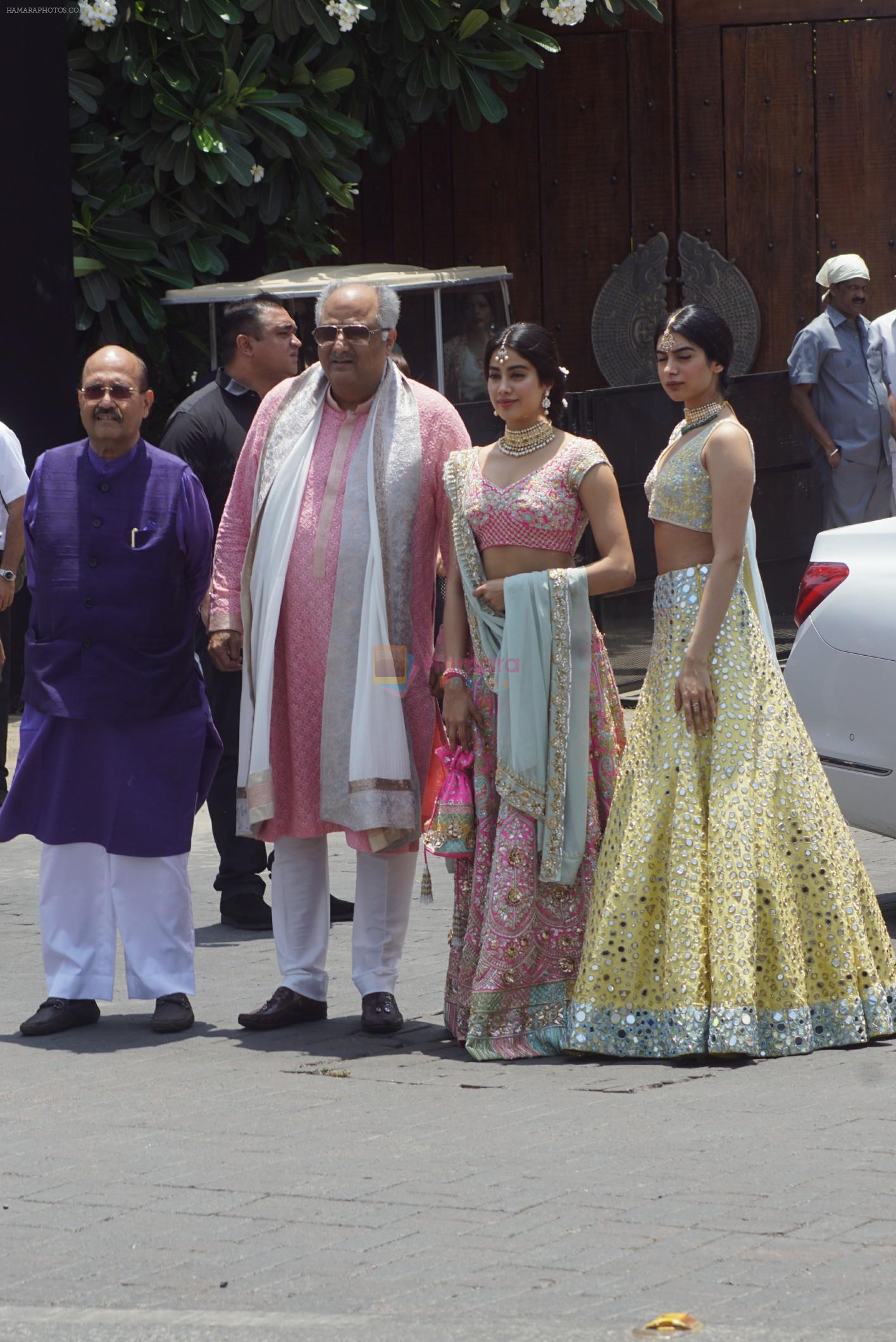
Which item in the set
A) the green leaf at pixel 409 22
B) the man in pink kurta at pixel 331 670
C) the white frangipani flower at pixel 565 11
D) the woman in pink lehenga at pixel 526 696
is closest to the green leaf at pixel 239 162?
the green leaf at pixel 409 22

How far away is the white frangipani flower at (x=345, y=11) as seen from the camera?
11.0 metres

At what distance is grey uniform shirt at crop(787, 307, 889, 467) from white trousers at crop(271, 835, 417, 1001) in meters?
6.72

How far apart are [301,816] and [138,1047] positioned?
2.48 ft

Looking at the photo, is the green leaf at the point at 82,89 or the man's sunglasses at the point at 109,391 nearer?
the man's sunglasses at the point at 109,391

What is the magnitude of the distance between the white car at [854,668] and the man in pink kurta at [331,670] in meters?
1.74

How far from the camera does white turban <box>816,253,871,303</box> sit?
11844 millimetres

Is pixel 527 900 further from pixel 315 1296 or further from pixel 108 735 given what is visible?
pixel 315 1296

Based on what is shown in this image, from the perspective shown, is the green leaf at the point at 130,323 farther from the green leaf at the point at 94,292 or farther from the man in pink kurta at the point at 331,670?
the man in pink kurta at the point at 331,670

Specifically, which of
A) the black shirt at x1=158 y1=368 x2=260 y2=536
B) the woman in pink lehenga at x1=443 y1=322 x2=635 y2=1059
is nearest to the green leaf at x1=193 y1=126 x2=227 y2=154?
the black shirt at x1=158 y1=368 x2=260 y2=536

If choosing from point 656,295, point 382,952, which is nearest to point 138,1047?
point 382,952

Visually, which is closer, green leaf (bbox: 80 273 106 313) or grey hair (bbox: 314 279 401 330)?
grey hair (bbox: 314 279 401 330)

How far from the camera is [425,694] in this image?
19.4 ft

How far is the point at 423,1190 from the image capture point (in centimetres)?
442

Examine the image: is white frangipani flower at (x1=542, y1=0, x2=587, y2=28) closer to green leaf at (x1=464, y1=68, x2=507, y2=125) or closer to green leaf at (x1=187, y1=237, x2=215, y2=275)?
green leaf at (x1=464, y1=68, x2=507, y2=125)
